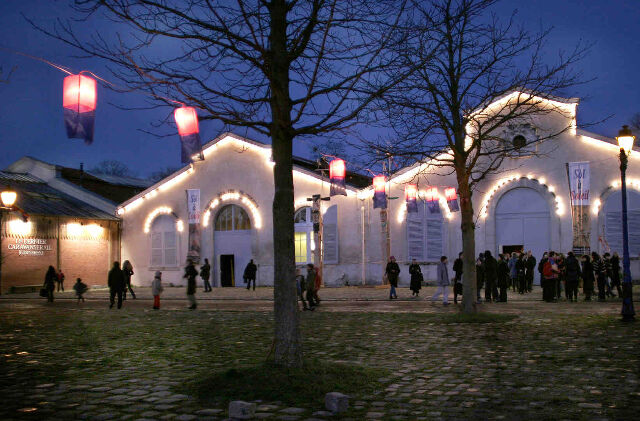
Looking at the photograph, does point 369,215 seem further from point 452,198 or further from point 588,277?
point 588,277

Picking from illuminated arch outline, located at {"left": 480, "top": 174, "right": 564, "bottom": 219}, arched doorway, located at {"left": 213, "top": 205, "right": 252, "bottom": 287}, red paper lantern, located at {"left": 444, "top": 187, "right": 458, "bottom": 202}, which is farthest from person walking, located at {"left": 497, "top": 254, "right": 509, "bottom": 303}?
arched doorway, located at {"left": 213, "top": 205, "right": 252, "bottom": 287}

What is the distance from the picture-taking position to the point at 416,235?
3522cm

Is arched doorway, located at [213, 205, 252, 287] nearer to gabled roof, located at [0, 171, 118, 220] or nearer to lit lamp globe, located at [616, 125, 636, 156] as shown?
gabled roof, located at [0, 171, 118, 220]

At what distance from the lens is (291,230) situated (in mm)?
8008

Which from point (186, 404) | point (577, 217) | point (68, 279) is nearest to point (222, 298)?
point (68, 279)

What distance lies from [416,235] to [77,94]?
83.3 feet

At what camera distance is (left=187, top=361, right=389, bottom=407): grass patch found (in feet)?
23.0

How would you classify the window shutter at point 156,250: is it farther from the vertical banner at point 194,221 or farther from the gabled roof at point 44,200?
the gabled roof at point 44,200

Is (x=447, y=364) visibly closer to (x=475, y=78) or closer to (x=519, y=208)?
(x=475, y=78)

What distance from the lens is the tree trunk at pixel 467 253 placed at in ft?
51.9

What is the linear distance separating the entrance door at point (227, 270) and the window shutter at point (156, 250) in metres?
4.18

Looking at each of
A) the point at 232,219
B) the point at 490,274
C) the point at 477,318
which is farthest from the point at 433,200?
the point at 477,318

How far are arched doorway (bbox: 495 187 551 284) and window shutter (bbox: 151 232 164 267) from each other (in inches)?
820

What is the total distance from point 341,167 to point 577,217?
1185 centimetres
